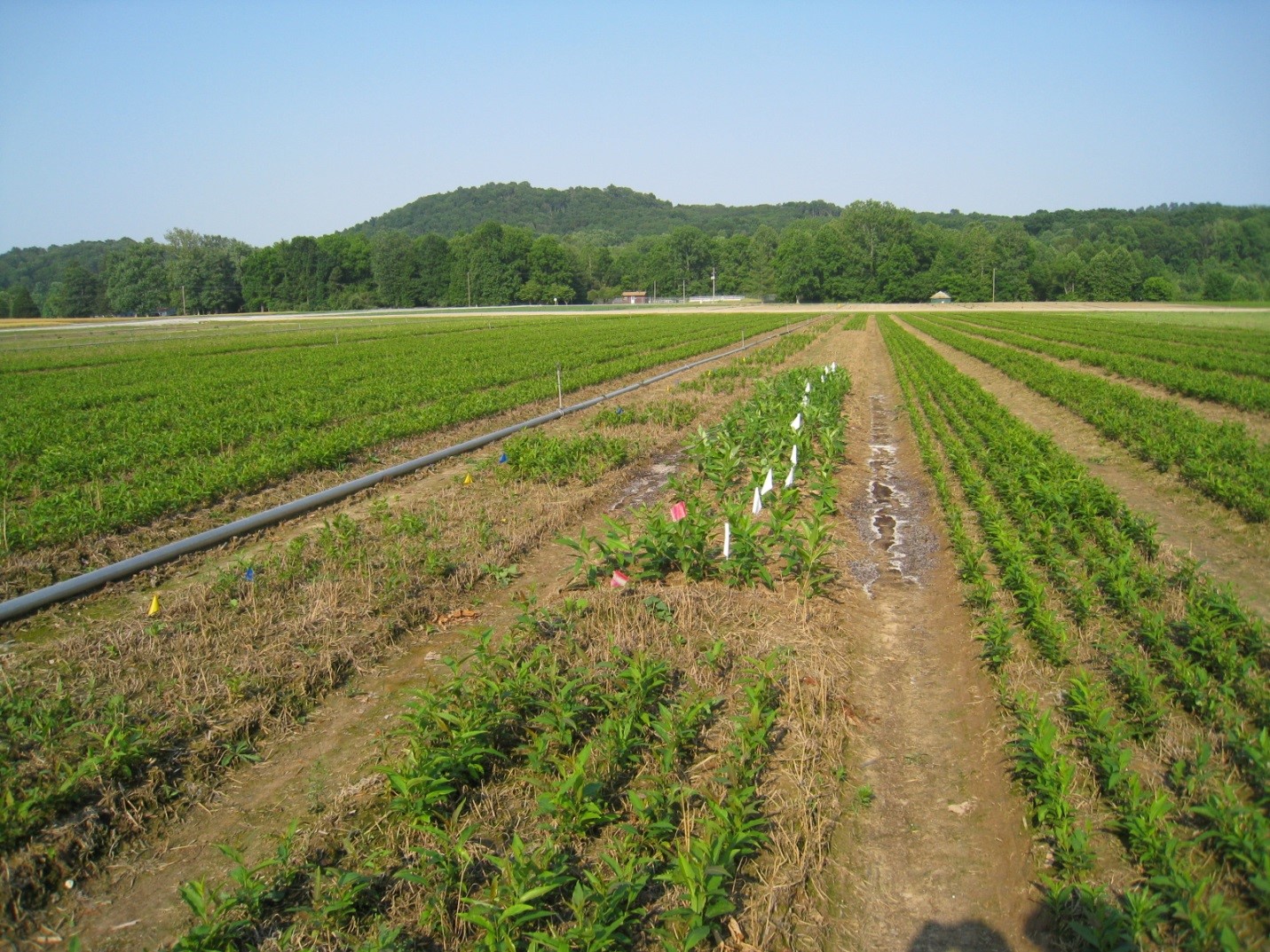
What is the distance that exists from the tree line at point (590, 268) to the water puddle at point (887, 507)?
10368cm

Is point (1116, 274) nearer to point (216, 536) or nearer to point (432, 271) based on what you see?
point (432, 271)

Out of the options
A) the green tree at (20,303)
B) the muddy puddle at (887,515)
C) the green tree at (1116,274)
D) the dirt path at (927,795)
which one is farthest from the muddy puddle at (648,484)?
the green tree at (20,303)

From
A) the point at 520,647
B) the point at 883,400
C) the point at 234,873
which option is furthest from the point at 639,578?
the point at 883,400

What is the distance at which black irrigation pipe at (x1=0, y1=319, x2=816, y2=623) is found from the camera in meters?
6.67

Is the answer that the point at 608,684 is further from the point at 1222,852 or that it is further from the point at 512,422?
the point at 512,422

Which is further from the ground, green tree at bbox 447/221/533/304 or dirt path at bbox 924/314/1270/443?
green tree at bbox 447/221/533/304

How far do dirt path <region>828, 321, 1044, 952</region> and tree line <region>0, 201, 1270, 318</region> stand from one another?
366 feet

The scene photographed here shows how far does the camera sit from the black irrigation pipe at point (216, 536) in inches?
263

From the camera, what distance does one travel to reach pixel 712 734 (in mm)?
4730

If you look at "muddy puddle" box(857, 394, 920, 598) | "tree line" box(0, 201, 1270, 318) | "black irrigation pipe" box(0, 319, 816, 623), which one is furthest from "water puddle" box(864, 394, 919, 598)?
"tree line" box(0, 201, 1270, 318)

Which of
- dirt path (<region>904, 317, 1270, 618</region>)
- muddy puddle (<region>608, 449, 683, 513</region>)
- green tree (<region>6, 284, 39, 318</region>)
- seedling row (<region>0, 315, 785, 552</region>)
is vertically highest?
green tree (<region>6, 284, 39, 318</region>)

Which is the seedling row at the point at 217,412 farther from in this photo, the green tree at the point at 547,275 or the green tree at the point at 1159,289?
the green tree at the point at 1159,289

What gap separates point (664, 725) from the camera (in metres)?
4.34

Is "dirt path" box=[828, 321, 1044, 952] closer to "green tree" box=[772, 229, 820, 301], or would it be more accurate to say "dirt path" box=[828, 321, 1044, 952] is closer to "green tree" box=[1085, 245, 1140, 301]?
"green tree" box=[1085, 245, 1140, 301]
